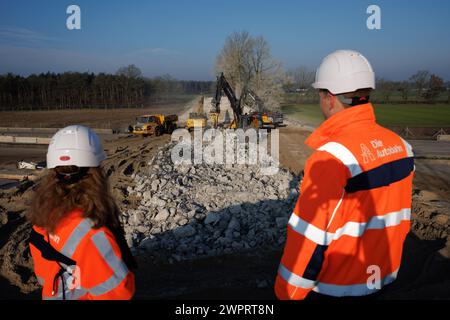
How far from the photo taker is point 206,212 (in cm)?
922

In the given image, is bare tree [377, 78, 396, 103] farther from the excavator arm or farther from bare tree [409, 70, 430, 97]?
the excavator arm

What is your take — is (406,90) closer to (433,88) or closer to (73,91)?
(433,88)

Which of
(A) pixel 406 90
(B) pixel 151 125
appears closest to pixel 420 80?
(A) pixel 406 90

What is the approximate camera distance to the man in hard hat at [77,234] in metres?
1.91

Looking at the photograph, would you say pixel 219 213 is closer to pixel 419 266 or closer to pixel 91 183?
pixel 419 266

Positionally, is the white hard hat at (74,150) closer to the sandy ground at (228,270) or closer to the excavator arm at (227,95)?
the sandy ground at (228,270)

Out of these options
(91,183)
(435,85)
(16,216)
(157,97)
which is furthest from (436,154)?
(157,97)

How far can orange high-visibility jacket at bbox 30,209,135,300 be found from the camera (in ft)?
6.23

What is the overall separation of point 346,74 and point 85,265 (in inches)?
71.7

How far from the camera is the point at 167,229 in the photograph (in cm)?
840

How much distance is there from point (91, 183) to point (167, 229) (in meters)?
6.52

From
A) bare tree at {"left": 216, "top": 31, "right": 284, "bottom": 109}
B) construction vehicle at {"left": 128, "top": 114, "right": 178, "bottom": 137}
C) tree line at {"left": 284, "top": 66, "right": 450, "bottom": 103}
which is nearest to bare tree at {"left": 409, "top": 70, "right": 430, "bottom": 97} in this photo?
tree line at {"left": 284, "top": 66, "right": 450, "bottom": 103}

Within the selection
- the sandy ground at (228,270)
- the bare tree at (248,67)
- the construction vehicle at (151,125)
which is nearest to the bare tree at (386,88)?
the bare tree at (248,67)

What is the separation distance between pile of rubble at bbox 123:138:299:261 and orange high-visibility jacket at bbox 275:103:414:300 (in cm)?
570
